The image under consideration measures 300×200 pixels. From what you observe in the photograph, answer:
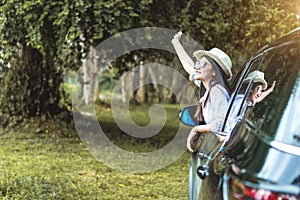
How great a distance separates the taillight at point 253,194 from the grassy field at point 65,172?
148 inches

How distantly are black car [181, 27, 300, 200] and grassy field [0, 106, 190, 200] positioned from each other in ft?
10.8

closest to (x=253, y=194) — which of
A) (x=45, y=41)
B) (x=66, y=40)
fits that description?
(x=66, y=40)

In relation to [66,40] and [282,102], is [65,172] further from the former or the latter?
[282,102]

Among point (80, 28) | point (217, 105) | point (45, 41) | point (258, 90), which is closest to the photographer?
point (258, 90)

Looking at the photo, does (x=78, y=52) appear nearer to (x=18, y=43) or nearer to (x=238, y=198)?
(x=18, y=43)

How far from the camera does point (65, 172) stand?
7105 millimetres

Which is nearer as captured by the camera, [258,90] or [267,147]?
[267,147]

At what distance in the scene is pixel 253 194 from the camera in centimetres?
195

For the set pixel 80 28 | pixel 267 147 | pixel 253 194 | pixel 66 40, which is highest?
pixel 80 28

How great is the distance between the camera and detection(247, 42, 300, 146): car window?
2.15m

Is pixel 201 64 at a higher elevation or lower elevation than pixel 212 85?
higher

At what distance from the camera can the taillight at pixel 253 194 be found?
73.1 inches

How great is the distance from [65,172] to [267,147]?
5.34 metres

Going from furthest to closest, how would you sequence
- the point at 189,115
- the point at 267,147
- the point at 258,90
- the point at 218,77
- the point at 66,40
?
the point at 66,40, the point at 189,115, the point at 218,77, the point at 258,90, the point at 267,147
